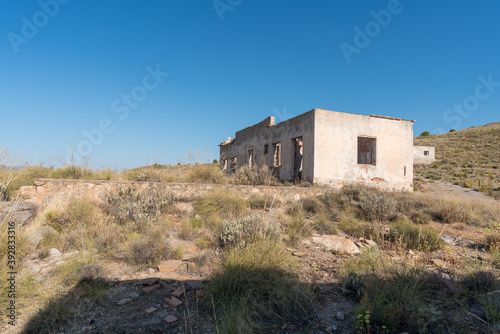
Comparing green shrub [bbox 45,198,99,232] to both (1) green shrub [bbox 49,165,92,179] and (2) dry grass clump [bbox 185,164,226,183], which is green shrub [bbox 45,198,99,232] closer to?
(1) green shrub [bbox 49,165,92,179]

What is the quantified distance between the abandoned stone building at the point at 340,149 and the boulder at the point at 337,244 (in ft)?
19.5

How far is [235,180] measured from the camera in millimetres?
9750

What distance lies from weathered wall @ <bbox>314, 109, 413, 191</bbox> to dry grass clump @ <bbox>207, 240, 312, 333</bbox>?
27.4 feet

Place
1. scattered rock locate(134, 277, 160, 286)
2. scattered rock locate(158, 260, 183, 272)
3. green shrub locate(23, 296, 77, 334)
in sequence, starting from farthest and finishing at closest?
scattered rock locate(158, 260, 183, 272) < scattered rock locate(134, 277, 160, 286) < green shrub locate(23, 296, 77, 334)

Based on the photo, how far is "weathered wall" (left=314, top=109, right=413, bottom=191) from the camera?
11141mm

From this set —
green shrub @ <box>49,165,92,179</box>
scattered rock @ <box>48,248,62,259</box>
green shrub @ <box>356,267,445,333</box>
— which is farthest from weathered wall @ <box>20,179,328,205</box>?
green shrub @ <box>356,267,445,333</box>

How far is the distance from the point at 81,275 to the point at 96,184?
404 centimetres

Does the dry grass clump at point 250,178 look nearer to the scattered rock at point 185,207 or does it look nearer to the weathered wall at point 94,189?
the weathered wall at point 94,189

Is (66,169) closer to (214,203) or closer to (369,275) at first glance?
(214,203)

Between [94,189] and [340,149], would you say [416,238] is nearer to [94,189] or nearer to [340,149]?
[340,149]

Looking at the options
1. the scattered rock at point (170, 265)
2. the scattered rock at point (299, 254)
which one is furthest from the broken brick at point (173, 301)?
the scattered rock at point (299, 254)

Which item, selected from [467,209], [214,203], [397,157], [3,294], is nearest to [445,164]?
[397,157]

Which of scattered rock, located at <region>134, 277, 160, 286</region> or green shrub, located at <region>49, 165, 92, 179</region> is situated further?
green shrub, located at <region>49, 165, 92, 179</region>

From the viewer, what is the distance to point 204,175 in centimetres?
854
